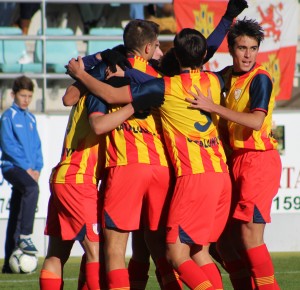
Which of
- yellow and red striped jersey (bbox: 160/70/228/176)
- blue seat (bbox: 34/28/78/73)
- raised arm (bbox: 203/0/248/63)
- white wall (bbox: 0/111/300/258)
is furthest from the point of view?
blue seat (bbox: 34/28/78/73)

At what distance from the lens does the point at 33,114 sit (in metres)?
11.9

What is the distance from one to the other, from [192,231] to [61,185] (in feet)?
3.15

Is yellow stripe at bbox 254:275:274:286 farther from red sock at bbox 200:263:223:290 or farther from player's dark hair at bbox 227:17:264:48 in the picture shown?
player's dark hair at bbox 227:17:264:48

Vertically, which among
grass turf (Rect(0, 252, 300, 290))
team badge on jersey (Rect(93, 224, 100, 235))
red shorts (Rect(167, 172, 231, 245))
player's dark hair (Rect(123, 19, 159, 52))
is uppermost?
player's dark hair (Rect(123, 19, 159, 52))

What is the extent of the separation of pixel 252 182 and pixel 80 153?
1.24 m

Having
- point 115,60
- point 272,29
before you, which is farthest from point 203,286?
point 272,29

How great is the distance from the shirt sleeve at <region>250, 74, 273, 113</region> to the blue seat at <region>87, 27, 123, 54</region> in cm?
631

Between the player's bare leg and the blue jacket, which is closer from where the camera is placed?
the player's bare leg

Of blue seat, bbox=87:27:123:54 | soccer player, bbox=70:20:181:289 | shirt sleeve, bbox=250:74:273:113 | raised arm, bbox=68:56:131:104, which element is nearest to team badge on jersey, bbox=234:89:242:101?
shirt sleeve, bbox=250:74:273:113

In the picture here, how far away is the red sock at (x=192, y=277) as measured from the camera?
668 centimetres

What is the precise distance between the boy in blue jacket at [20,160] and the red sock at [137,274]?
135 inches

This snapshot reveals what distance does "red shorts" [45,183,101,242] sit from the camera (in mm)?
6859

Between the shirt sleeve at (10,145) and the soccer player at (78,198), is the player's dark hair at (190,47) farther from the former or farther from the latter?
the shirt sleeve at (10,145)

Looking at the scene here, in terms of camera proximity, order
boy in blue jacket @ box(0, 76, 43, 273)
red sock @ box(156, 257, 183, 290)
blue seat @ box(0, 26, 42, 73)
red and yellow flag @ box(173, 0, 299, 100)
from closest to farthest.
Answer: red sock @ box(156, 257, 183, 290) → boy in blue jacket @ box(0, 76, 43, 273) → red and yellow flag @ box(173, 0, 299, 100) → blue seat @ box(0, 26, 42, 73)
